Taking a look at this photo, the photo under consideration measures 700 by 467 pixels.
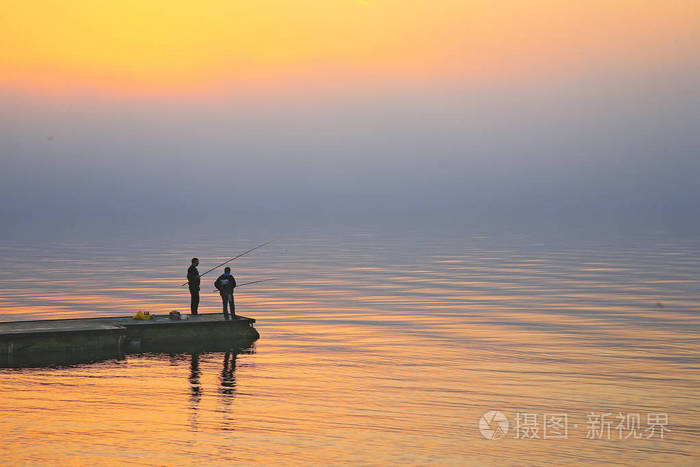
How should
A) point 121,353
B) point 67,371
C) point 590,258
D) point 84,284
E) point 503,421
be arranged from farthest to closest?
point 590,258 → point 84,284 → point 121,353 → point 67,371 → point 503,421

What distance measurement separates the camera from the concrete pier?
25375 mm

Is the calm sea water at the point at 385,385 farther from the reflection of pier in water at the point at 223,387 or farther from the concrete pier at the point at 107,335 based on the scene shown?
the concrete pier at the point at 107,335

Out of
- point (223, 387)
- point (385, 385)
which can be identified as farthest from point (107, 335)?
point (385, 385)

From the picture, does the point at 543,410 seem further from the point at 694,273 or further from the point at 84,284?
the point at 694,273

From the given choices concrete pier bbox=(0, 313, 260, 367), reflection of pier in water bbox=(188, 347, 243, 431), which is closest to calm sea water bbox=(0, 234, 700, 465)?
reflection of pier in water bbox=(188, 347, 243, 431)

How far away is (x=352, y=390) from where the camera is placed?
2114 centimetres

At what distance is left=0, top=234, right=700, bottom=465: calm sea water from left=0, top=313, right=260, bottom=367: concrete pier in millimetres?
948

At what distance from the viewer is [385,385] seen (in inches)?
858

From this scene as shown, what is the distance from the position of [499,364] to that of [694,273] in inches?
1623

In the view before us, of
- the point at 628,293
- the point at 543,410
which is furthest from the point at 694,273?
the point at 543,410

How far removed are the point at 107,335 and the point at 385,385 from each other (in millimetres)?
10158

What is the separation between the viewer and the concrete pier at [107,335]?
25.4 meters

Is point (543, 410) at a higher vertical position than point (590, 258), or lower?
lower

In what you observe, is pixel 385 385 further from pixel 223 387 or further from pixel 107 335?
pixel 107 335
